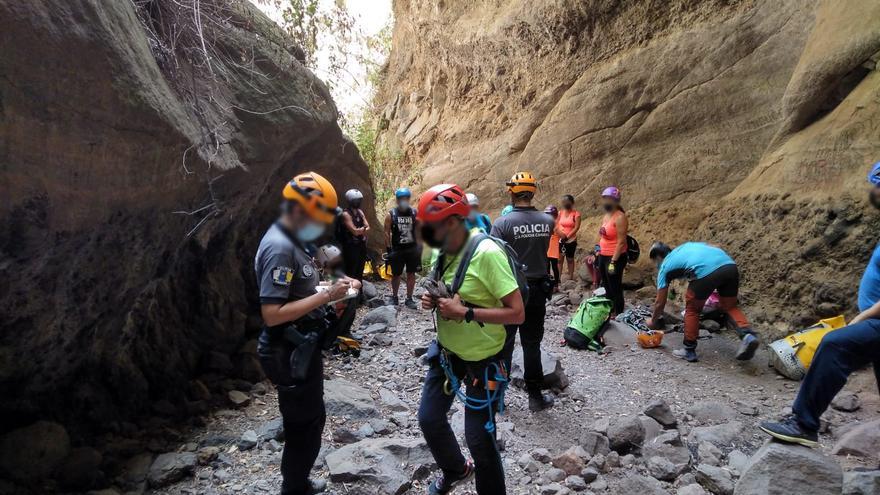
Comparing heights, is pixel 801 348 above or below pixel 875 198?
below

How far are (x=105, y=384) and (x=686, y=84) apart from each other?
33.8 feet

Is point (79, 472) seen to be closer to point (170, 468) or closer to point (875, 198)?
point (170, 468)

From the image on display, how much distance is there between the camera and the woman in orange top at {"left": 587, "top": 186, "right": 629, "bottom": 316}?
701 centimetres

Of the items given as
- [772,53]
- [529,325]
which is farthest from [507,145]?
[529,325]

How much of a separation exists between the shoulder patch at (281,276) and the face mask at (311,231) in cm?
144

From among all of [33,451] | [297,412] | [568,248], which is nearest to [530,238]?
[297,412]

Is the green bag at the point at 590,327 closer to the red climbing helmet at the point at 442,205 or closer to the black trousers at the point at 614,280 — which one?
the black trousers at the point at 614,280

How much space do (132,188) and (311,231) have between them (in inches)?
105

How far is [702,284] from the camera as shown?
19.4 ft

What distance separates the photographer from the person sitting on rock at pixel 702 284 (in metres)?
5.87

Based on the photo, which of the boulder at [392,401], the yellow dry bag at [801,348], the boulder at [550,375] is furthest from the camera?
the boulder at [550,375]

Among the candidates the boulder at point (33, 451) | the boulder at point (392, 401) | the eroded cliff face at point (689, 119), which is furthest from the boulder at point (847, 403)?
the boulder at point (33, 451)

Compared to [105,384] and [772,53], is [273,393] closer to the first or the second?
[105,384]

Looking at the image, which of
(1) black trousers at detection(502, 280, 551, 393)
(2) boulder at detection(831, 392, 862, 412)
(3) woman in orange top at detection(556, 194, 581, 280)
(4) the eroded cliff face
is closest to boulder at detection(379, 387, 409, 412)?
(1) black trousers at detection(502, 280, 551, 393)
